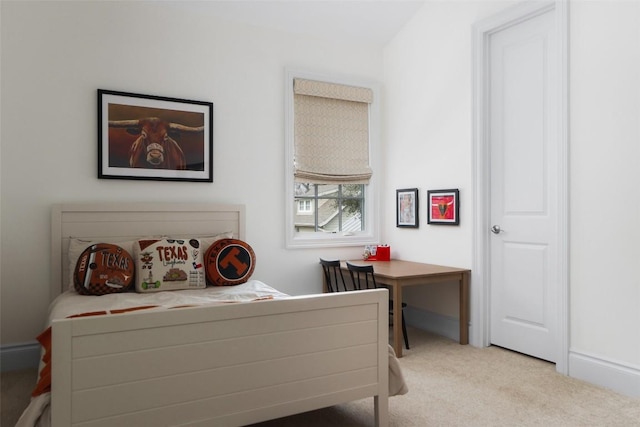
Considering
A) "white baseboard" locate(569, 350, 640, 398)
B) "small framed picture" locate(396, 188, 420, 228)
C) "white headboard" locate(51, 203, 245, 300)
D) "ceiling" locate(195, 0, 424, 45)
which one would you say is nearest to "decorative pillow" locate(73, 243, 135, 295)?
"white headboard" locate(51, 203, 245, 300)

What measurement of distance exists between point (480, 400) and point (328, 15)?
3167mm

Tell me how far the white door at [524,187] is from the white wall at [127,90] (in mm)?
1476

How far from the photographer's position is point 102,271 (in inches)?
114

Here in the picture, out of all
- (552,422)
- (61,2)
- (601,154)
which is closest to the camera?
(552,422)

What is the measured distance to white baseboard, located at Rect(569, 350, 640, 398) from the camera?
261 centimetres

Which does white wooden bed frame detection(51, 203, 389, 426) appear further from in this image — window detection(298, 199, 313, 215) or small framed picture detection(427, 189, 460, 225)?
window detection(298, 199, 313, 215)

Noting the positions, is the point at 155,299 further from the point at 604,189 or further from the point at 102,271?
the point at 604,189

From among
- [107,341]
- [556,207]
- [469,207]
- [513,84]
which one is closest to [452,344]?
[469,207]

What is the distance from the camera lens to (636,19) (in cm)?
261

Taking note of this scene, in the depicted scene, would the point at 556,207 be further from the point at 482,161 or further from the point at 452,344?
the point at 452,344

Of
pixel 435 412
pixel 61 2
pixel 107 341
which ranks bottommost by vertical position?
pixel 435 412

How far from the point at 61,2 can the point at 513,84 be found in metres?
3.24

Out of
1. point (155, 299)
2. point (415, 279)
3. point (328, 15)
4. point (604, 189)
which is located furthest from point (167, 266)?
point (604, 189)

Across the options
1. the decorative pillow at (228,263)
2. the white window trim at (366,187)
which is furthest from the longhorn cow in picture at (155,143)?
the white window trim at (366,187)
